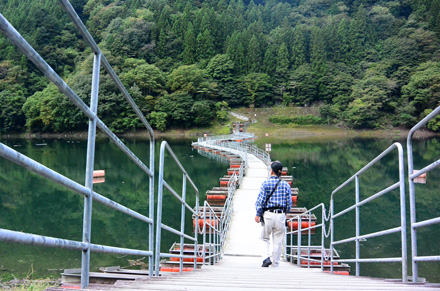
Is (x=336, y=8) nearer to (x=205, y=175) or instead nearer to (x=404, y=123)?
(x=404, y=123)

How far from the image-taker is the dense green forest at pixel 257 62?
45.9 metres

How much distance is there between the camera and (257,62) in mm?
58594

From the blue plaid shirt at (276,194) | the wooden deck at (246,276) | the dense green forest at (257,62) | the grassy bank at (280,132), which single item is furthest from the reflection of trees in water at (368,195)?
the dense green forest at (257,62)

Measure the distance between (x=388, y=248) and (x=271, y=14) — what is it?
74245mm

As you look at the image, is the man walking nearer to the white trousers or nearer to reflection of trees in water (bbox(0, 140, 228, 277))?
the white trousers

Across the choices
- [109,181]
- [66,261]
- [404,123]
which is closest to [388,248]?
[66,261]

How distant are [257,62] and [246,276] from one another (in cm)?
5790

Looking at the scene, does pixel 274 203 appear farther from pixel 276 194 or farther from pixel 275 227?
pixel 275 227

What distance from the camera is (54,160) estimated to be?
77.0 ft

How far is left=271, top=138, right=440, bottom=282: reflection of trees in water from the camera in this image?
877 cm

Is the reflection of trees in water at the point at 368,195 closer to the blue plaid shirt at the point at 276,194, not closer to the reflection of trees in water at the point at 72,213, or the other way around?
the reflection of trees in water at the point at 72,213

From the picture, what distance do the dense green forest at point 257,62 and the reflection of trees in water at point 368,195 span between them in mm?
21296

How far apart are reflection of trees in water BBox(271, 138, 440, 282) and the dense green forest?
69.9 feet

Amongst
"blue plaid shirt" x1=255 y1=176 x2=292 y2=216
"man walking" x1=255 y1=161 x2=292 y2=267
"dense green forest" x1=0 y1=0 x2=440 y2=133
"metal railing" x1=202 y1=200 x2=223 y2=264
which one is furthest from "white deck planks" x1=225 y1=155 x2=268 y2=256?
"dense green forest" x1=0 y1=0 x2=440 y2=133
